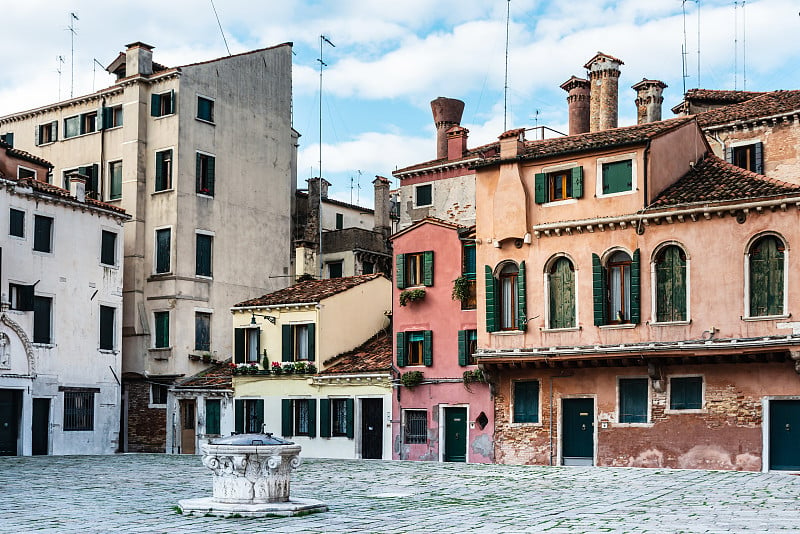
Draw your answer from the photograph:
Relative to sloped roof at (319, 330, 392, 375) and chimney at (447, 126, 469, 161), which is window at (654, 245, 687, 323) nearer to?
sloped roof at (319, 330, 392, 375)

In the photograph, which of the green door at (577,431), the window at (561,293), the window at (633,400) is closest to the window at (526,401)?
the green door at (577,431)

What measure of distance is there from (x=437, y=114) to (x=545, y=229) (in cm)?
1941

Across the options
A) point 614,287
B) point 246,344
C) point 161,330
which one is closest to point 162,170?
point 161,330

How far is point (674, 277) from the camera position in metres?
31.4

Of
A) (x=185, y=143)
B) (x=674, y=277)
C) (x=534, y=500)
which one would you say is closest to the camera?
(x=534, y=500)

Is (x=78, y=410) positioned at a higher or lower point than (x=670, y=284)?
lower

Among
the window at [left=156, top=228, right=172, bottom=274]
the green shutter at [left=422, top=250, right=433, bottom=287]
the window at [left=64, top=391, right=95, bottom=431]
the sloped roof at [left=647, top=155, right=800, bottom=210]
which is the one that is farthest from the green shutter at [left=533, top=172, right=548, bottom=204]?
the window at [left=64, top=391, right=95, bottom=431]

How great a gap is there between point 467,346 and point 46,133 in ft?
80.7

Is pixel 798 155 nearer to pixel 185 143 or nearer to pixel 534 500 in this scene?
pixel 534 500

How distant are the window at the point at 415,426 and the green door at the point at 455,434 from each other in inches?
34.3

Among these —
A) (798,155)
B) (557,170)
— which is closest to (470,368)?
(557,170)

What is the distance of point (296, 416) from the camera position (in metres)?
41.8

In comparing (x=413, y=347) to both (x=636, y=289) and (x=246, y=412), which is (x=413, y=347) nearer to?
(x=246, y=412)

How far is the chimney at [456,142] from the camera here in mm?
48688
